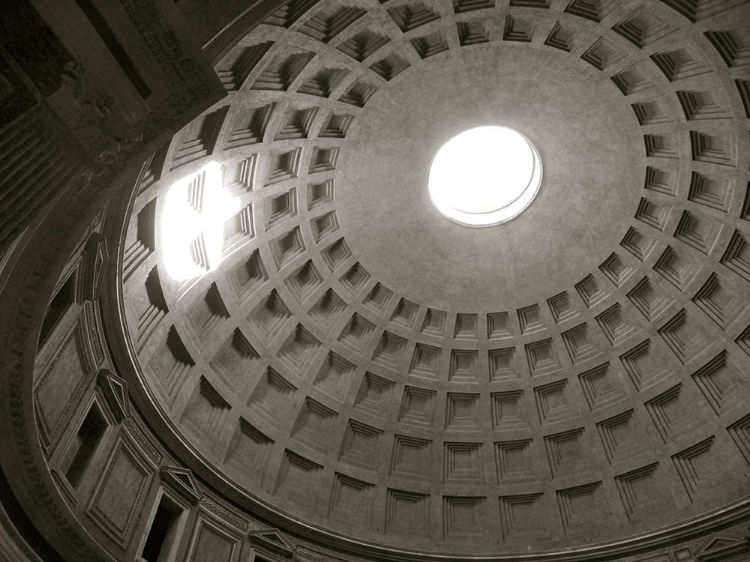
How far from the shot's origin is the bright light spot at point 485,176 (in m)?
24.2

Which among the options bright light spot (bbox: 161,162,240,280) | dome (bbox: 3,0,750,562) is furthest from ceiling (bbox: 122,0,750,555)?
bright light spot (bbox: 161,162,240,280)

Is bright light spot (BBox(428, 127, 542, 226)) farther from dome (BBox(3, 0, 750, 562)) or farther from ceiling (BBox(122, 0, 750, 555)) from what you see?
ceiling (BBox(122, 0, 750, 555))

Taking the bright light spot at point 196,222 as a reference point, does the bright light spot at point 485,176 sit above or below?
above

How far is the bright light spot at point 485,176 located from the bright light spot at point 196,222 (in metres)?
Result: 8.43

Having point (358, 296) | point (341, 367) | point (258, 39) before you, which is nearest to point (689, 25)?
point (258, 39)

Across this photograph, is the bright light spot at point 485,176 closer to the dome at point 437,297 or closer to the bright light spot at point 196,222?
the dome at point 437,297

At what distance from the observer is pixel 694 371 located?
2209 centimetres

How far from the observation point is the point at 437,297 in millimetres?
25109

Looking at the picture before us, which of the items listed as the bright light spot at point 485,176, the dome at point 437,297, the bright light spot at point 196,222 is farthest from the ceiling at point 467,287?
the bright light spot at point 485,176

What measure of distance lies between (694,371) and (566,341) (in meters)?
4.44

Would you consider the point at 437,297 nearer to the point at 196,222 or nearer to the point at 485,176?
the point at 485,176

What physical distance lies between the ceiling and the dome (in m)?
0.08

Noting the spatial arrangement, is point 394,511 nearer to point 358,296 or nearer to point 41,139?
point 358,296

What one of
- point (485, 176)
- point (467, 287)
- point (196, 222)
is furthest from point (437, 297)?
point (196, 222)
